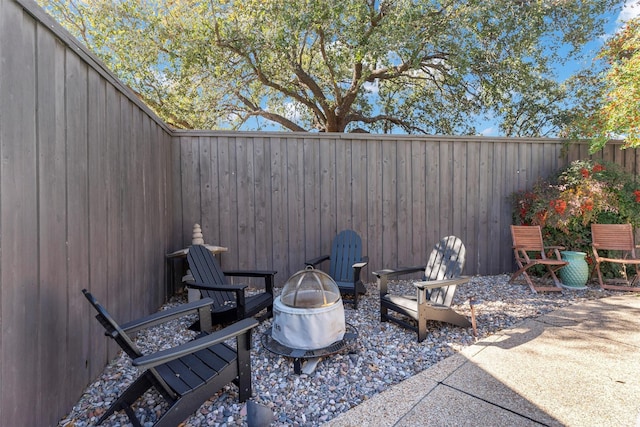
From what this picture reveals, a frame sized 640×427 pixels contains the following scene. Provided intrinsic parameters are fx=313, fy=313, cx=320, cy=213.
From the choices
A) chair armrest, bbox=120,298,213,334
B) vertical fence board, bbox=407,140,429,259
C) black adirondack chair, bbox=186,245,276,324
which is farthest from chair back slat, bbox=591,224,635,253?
chair armrest, bbox=120,298,213,334

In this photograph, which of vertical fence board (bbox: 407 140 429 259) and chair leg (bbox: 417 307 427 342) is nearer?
chair leg (bbox: 417 307 427 342)

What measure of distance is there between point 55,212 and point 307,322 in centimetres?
150

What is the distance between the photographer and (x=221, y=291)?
2582 millimetres

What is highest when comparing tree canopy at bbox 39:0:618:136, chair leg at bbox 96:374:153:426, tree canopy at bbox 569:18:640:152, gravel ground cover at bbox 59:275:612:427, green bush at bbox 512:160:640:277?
tree canopy at bbox 39:0:618:136

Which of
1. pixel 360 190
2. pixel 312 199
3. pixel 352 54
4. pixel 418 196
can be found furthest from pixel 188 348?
pixel 352 54

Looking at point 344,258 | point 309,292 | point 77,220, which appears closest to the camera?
point 77,220

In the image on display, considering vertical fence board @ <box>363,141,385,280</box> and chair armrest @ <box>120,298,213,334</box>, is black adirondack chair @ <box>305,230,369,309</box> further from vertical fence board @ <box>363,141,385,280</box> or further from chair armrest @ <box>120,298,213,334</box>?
chair armrest @ <box>120,298,213,334</box>

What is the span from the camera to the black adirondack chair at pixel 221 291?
8.02 ft

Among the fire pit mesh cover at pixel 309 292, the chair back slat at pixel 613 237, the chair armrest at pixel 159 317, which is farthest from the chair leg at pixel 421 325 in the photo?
the chair back slat at pixel 613 237

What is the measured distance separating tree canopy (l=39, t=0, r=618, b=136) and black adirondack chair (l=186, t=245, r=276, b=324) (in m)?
3.66

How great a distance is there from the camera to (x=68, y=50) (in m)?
1.64

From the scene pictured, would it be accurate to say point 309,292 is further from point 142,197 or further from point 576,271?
point 576,271

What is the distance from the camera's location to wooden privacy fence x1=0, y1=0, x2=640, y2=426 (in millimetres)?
1282

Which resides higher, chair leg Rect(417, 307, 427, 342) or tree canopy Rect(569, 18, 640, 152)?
tree canopy Rect(569, 18, 640, 152)
